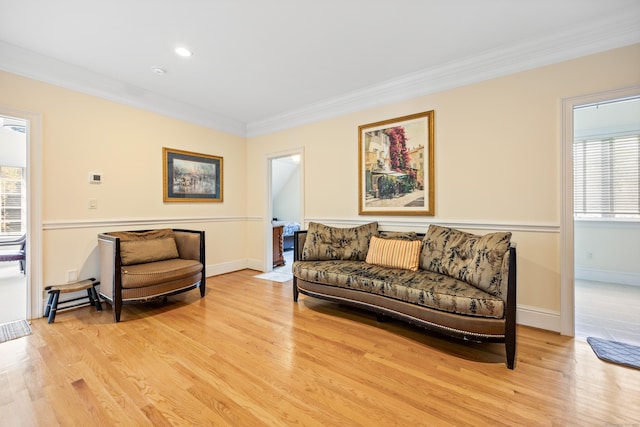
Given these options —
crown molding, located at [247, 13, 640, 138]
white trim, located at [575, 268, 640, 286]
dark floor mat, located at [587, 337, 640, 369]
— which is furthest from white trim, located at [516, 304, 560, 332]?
white trim, located at [575, 268, 640, 286]

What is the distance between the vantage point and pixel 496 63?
2.62 meters

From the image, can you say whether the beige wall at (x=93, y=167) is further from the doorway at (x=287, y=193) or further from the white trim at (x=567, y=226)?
the white trim at (x=567, y=226)

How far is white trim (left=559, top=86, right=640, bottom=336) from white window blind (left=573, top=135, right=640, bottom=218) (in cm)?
258

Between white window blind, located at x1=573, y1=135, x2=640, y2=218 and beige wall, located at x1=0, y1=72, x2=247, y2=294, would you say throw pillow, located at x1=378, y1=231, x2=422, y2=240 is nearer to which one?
beige wall, located at x1=0, y1=72, x2=247, y2=294

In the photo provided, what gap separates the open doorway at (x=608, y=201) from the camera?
370 cm

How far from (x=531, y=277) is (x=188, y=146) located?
15.1 ft

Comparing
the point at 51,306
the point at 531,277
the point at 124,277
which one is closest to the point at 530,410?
the point at 531,277

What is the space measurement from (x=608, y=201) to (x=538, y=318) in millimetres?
2971

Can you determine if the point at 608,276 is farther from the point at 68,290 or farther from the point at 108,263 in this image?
the point at 68,290

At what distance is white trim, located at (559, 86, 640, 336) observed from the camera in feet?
7.62

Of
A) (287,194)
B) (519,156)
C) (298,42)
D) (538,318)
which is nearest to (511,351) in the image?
(538,318)

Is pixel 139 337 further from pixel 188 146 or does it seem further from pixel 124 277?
pixel 188 146

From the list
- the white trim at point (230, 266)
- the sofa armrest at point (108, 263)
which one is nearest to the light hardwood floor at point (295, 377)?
the sofa armrest at point (108, 263)

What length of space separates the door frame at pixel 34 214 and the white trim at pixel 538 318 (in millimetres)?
4837
